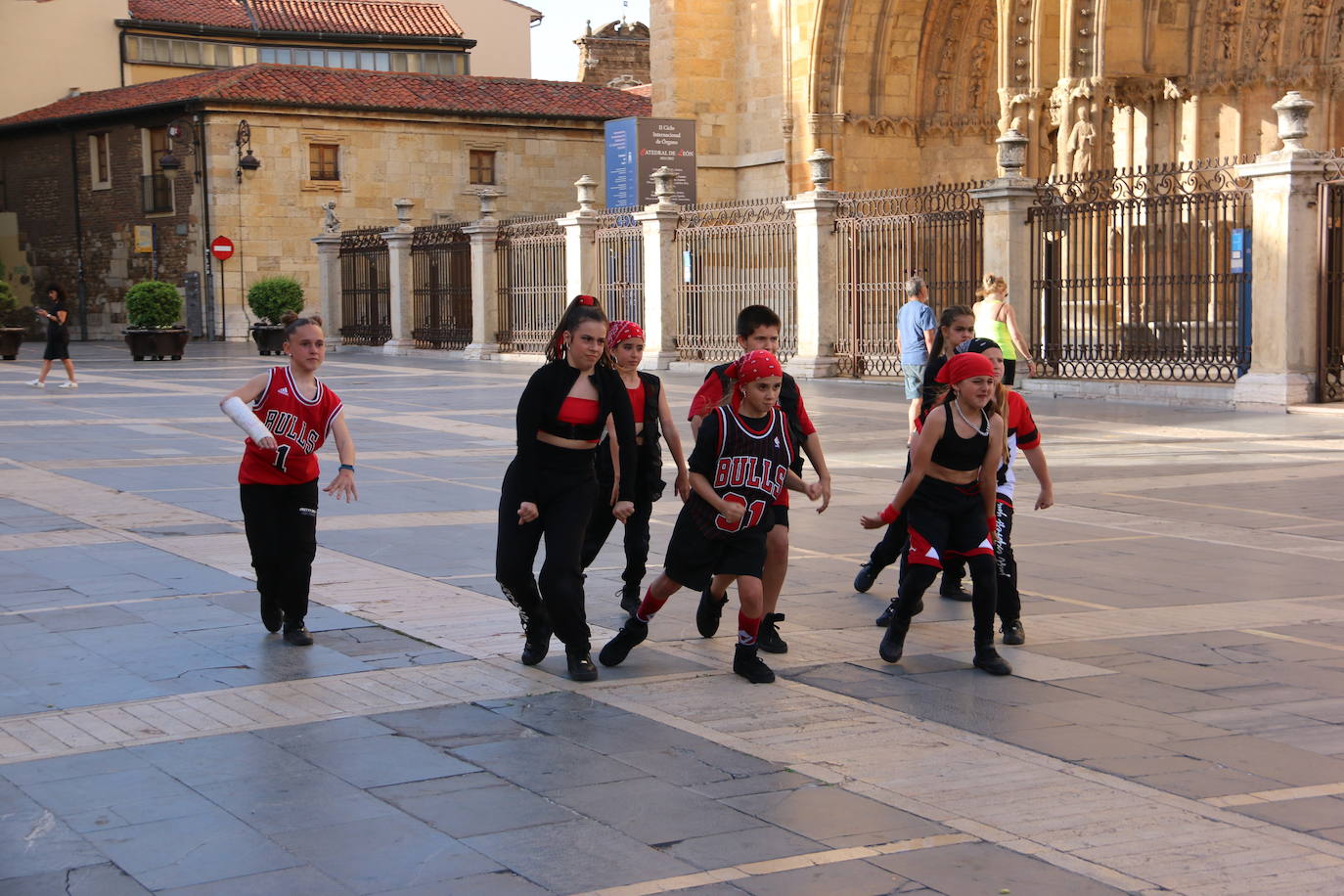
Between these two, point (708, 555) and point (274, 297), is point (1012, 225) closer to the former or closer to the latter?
point (708, 555)

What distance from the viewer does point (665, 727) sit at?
19.4 ft

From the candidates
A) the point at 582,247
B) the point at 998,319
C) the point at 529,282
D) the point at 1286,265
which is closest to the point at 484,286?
the point at 529,282

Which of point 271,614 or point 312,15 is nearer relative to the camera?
point 271,614

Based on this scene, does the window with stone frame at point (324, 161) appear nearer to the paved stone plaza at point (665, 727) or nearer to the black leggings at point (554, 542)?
the paved stone plaza at point (665, 727)

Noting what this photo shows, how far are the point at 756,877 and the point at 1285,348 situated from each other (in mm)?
15307

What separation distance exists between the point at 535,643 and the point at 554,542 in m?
0.44

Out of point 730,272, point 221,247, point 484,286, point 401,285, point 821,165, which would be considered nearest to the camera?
point 821,165

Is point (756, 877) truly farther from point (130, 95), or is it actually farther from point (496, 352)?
point (130, 95)

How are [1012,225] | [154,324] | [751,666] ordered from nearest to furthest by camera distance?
[751,666]
[1012,225]
[154,324]

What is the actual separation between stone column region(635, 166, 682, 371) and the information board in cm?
364

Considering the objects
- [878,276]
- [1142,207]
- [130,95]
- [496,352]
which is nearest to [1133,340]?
[1142,207]

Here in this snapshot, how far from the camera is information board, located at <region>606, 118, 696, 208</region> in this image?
33.1 m

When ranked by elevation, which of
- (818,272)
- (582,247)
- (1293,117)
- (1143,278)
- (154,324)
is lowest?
(154,324)

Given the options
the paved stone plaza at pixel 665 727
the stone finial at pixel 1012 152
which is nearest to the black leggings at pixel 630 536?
the paved stone plaza at pixel 665 727
